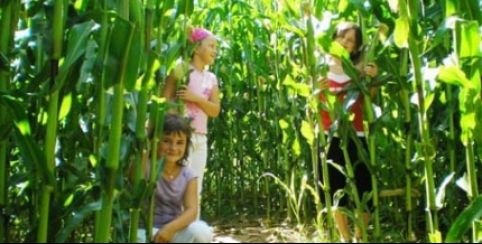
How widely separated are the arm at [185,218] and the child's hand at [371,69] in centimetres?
85

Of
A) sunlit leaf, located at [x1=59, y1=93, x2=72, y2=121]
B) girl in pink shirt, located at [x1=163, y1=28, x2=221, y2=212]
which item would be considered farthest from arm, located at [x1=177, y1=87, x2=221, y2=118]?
sunlit leaf, located at [x1=59, y1=93, x2=72, y2=121]

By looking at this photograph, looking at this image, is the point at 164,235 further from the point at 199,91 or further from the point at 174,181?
the point at 199,91

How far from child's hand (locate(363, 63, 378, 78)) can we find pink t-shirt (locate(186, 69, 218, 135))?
0.76m

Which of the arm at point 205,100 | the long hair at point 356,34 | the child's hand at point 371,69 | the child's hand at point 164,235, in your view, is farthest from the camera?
the long hair at point 356,34

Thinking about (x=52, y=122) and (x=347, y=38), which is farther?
(x=347, y=38)

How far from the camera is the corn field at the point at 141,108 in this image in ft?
6.61

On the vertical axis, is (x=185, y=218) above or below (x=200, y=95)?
below

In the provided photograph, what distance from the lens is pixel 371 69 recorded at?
2.77 metres

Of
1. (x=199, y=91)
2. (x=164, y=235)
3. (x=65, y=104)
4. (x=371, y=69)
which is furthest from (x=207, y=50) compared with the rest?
(x=164, y=235)

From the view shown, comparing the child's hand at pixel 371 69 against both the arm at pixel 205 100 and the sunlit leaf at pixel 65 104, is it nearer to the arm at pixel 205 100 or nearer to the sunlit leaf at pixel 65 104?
the arm at pixel 205 100

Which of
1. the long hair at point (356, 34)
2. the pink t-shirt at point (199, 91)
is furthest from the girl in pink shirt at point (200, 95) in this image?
the long hair at point (356, 34)

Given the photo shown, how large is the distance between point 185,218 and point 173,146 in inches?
12.5

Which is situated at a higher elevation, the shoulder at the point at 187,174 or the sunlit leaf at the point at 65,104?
the sunlit leaf at the point at 65,104

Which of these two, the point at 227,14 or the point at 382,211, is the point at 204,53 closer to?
the point at 382,211
